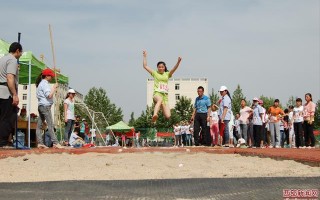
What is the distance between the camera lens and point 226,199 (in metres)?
3.45

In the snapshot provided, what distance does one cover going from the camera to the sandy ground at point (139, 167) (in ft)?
15.8

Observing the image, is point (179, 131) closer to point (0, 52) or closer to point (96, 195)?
point (0, 52)

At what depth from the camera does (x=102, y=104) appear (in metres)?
73.5

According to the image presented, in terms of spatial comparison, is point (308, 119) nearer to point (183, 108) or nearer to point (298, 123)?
point (298, 123)

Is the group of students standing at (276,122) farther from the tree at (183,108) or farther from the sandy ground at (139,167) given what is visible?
the tree at (183,108)

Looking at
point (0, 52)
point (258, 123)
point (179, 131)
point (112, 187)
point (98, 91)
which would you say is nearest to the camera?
point (112, 187)

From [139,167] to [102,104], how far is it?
68685 millimetres

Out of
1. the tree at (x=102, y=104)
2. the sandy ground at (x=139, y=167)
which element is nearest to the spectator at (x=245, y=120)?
the sandy ground at (x=139, y=167)

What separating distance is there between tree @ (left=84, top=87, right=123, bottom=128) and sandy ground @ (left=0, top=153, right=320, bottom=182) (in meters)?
64.3

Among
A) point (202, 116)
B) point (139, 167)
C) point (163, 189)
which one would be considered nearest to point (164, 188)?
point (163, 189)

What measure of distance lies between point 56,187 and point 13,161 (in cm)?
269

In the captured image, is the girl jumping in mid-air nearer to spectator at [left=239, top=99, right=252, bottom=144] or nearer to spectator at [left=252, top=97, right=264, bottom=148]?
spectator at [left=239, top=99, right=252, bottom=144]

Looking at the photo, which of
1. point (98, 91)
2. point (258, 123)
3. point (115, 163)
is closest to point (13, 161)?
point (115, 163)

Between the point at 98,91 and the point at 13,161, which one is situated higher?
the point at 98,91
